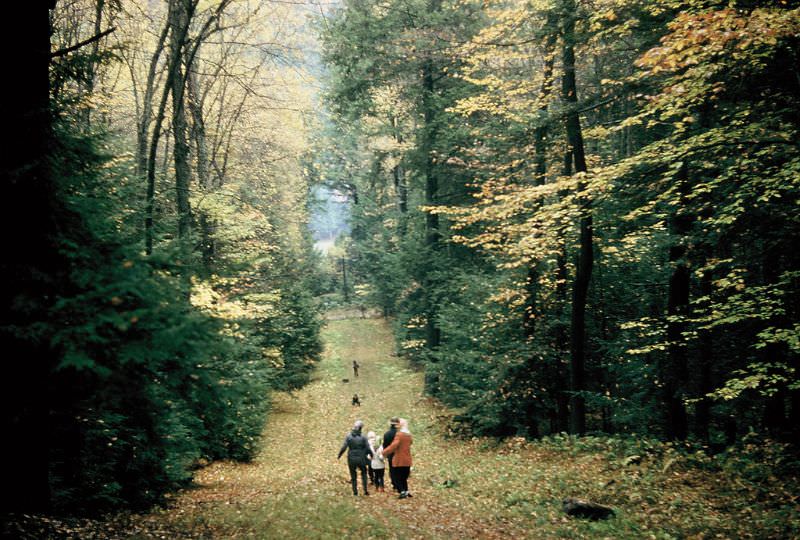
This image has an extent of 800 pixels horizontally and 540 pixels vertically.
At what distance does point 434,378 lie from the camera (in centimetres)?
2078

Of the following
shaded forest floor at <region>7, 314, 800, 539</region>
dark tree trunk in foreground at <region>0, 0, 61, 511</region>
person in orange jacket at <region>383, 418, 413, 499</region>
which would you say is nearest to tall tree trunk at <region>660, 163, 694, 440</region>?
shaded forest floor at <region>7, 314, 800, 539</region>

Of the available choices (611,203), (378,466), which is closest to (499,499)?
(378,466)

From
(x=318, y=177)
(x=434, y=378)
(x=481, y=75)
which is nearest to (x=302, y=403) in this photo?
(x=434, y=378)

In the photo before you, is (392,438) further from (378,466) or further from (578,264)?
(578,264)

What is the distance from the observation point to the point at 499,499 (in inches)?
362

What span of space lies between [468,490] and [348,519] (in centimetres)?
360

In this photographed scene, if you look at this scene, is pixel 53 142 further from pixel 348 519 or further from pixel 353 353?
pixel 353 353

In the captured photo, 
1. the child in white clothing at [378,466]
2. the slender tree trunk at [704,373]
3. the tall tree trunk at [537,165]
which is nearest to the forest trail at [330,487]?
the child in white clothing at [378,466]

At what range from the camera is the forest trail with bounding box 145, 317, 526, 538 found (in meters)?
7.11

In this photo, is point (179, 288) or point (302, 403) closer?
point (179, 288)

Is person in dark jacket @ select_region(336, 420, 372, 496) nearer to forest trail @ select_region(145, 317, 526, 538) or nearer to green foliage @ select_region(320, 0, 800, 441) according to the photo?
forest trail @ select_region(145, 317, 526, 538)

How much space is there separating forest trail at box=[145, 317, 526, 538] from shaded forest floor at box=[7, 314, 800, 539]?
0.12ft

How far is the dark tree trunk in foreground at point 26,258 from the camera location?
12.2 feet

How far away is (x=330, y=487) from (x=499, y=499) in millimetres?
3944
